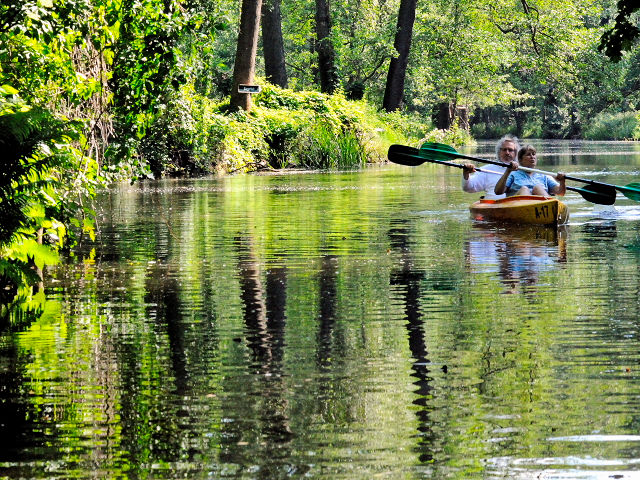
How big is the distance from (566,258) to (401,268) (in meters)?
1.87

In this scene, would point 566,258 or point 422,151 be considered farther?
point 422,151

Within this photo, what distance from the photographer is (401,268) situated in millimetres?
11406

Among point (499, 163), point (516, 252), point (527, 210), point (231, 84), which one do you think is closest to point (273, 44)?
point (231, 84)

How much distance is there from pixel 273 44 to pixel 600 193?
957 inches

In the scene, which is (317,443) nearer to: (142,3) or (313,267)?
(313,267)

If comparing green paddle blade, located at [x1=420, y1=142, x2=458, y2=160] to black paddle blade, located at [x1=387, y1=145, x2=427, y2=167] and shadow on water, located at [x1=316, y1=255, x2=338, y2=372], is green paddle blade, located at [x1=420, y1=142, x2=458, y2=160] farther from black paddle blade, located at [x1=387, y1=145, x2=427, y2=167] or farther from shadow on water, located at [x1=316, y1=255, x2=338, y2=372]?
shadow on water, located at [x1=316, y1=255, x2=338, y2=372]

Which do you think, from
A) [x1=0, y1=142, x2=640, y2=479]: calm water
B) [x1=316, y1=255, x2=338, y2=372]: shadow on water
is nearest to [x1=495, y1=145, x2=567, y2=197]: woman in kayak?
[x1=0, y1=142, x2=640, y2=479]: calm water

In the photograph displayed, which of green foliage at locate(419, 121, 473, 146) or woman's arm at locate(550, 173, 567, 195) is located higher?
green foliage at locate(419, 121, 473, 146)

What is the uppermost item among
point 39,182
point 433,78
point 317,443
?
point 433,78

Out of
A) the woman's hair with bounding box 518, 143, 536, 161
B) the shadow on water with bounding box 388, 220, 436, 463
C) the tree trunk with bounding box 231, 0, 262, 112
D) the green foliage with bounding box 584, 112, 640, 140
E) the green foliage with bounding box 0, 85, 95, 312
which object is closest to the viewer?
the shadow on water with bounding box 388, 220, 436, 463

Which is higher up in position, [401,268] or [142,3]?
[142,3]

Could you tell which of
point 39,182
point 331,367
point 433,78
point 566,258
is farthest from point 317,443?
point 433,78

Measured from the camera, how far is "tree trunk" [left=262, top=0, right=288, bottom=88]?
132ft

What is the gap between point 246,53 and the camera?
34.4m
